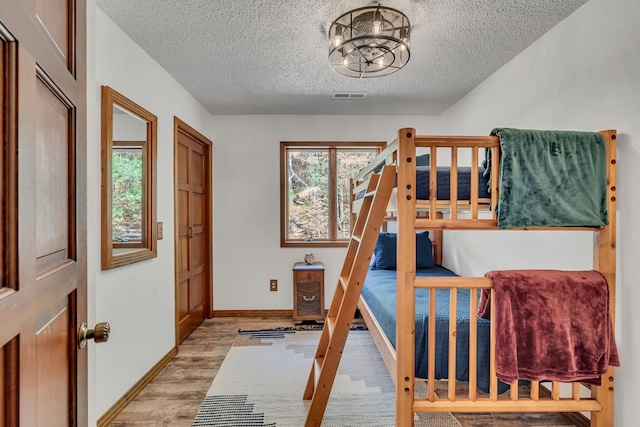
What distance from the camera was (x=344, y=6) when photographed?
188cm

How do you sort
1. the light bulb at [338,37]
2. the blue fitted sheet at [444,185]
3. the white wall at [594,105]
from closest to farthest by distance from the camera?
the white wall at [594,105] < the blue fitted sheet at [444,185] < the light bulb at [338,37]

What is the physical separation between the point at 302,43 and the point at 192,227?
7.03ft

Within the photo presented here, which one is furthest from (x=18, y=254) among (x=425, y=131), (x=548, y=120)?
(x=425, y=131)

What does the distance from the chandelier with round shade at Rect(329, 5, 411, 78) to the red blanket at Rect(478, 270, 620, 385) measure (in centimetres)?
142

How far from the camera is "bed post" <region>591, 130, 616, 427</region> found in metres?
1.56

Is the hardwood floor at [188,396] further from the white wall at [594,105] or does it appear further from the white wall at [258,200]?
the white wall at [258,200]

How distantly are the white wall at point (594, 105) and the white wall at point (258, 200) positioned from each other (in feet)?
5.51

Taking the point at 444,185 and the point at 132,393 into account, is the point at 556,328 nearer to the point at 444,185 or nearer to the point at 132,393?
the point at 444,185

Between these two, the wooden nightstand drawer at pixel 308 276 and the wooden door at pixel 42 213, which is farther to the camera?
the wooden nightstand drawer at pixel 308 276

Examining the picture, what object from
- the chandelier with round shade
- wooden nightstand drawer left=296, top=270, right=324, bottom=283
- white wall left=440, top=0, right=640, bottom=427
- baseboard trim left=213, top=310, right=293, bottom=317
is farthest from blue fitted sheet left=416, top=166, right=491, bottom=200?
baseboard trim left=213, top=310, right=293, bottom=317

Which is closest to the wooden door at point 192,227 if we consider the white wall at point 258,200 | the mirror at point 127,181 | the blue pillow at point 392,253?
the white wall at point 258,200

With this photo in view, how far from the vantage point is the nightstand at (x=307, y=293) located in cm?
369

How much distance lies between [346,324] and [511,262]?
4.80 feet

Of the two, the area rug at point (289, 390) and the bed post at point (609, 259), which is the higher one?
the bed post at point (609, 259)
